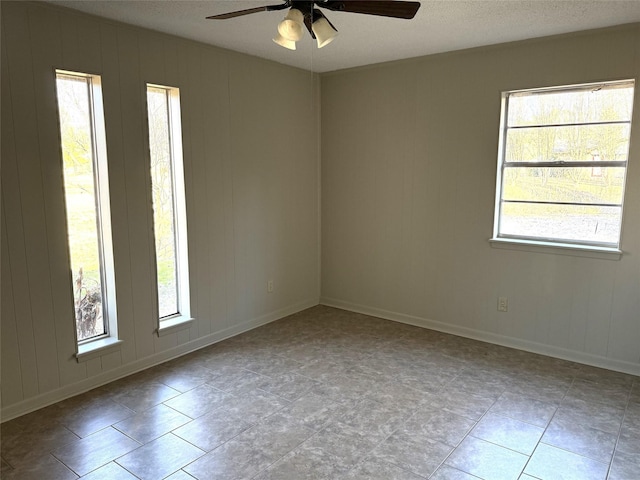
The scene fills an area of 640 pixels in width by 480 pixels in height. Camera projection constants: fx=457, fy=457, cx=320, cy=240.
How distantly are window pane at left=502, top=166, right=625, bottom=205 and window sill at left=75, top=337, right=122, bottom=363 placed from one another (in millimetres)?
3198

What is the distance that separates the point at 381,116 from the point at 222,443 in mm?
3115

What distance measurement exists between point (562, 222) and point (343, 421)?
7.52 ft

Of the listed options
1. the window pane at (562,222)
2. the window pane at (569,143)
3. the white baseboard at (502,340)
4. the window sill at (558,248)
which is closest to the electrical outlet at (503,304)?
the white baseboard at (502,340)

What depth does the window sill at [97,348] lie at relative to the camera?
9.86 feet

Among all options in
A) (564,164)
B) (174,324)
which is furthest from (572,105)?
(174,324)

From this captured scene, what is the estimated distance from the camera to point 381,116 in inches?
169

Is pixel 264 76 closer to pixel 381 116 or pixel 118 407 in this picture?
pixel 381 116

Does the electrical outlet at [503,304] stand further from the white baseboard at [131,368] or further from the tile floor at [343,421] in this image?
the white baseboard at [131,368]

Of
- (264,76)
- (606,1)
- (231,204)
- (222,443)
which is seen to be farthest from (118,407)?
(606,1)

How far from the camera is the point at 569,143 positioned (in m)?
3.44

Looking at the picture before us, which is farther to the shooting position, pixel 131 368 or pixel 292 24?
pixel 131 368

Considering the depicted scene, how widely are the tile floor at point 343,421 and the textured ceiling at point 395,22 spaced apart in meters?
2.42

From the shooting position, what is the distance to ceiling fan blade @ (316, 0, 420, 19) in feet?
6.32

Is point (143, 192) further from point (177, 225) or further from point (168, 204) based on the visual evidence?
point (177, 225)
